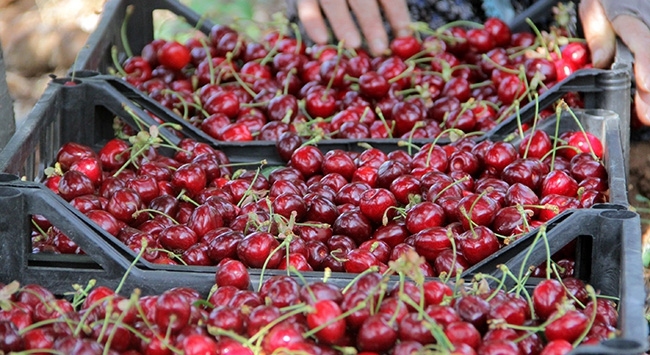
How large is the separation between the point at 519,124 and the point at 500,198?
44cm

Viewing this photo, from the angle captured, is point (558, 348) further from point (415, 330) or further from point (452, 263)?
point (452, 263)

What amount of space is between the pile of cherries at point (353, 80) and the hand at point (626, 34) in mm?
70

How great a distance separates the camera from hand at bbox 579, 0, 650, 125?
295 cm

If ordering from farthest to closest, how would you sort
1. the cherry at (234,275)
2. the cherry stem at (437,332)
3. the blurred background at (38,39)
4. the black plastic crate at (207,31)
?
the blurred background at (38,39) < the black plastic crate at (207,31) < the cherry at (234,275) < the cherry stem at (437,332)

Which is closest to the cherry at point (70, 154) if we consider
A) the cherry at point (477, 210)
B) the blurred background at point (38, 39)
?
the cherry at point (477, 210)

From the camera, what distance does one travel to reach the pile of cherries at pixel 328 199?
194 centimetres

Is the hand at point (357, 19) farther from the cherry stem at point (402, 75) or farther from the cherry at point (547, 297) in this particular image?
the cherry at point (547, 297)

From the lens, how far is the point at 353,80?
126 inches

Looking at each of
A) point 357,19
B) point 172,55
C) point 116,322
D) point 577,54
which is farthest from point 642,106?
point 116,322

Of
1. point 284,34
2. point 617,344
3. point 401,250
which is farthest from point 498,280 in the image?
point 284,34

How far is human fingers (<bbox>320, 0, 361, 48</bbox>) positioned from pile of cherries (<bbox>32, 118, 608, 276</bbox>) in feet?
2.76

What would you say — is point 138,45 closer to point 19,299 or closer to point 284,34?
point 284,34

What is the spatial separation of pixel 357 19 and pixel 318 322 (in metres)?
2.22

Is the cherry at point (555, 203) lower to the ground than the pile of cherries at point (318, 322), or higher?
lower
